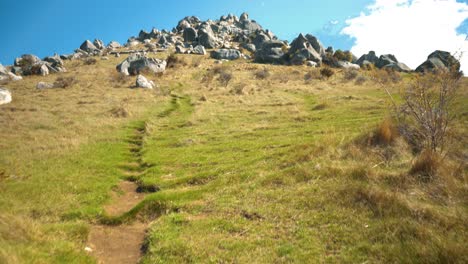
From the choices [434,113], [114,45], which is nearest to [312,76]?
[434,113]

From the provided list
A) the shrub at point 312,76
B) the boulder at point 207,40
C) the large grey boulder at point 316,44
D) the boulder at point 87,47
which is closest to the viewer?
the shrub at point 312,76

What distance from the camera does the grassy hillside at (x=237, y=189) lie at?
8117 mm

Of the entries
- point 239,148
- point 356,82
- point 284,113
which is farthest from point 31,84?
point 356,82

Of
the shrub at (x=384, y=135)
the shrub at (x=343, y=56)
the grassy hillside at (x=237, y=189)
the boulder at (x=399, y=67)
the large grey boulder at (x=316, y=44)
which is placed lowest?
the grassy hillside at (x=237, y=189)

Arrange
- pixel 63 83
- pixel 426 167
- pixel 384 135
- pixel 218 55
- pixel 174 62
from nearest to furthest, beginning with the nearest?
pixel 426 167
pixel 384 135
pixel 63 83
pixel 174 62
pixel 218 55

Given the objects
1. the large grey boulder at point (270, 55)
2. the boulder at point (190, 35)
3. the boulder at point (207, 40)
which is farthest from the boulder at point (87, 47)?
the large grey boulder at point (270, 55)

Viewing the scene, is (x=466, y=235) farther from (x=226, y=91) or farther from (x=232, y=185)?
(x=226, y=91)

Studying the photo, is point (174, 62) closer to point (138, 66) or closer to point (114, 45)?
point (138, 66)

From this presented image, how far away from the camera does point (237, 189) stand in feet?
40.7

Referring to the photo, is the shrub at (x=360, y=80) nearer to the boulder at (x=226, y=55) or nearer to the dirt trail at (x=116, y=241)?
the boulder at (x=226, y=55)

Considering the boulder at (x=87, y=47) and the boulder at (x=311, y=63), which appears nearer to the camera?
the boulder at (x=311, y=63)

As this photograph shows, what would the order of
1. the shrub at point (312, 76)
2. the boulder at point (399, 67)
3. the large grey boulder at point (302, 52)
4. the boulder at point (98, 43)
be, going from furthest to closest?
the boulder at point (98, 43), the large grey boulder at point (302, 52), the boulder at point (399, 67), the shrub at point (312, 76)

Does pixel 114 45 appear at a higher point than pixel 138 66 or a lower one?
higher

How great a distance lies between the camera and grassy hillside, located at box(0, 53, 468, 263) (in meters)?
8.12
